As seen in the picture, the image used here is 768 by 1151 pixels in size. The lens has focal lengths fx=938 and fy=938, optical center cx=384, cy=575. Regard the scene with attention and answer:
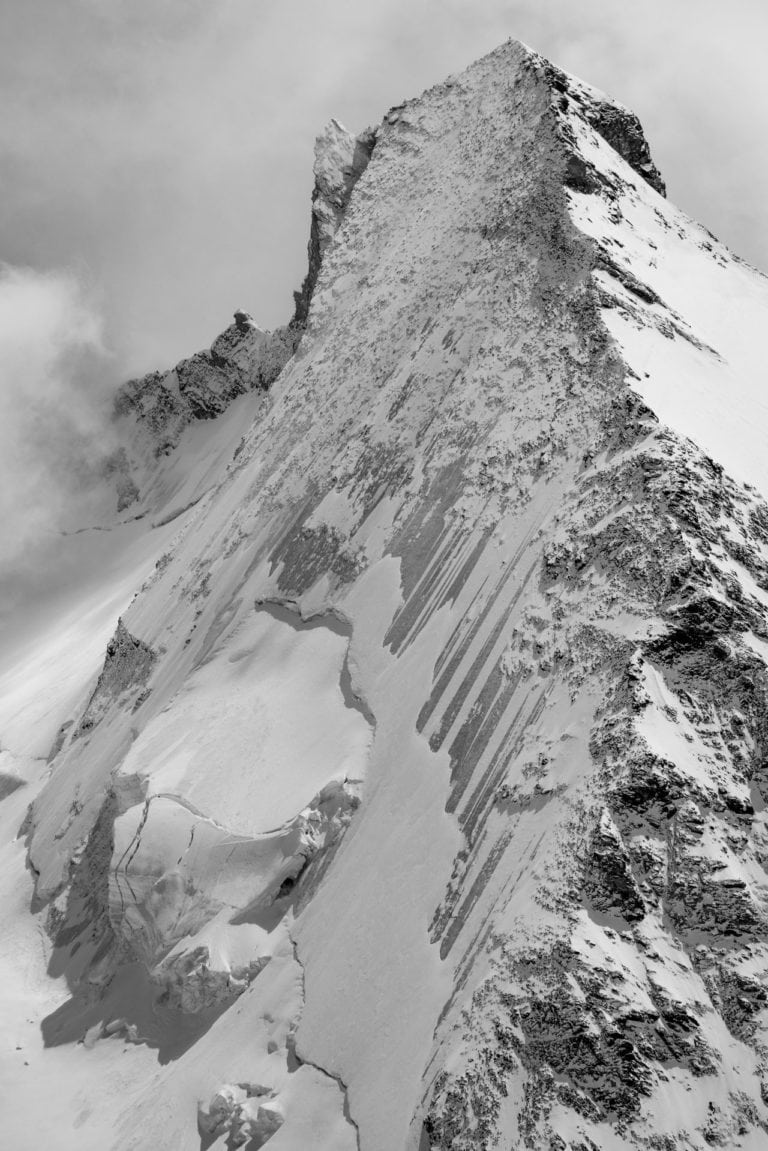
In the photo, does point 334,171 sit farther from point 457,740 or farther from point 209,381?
point 209,381

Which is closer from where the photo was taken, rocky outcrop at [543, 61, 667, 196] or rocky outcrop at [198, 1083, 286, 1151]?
rocky outcrop at [198, 1083, 286, 1151]

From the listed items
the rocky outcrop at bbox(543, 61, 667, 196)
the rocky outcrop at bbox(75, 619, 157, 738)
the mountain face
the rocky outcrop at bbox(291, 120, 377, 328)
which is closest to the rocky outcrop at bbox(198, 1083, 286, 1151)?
the mountain face

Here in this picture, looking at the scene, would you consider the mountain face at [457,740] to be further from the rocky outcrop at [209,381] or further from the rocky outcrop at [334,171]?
the rocky outcrop at [209,381]

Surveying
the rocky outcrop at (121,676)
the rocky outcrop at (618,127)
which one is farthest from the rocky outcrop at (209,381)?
the rocky outcrop at (121,676)

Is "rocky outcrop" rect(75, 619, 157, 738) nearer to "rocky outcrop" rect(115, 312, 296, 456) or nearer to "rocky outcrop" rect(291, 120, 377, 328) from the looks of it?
"rocky outcrop" rect(291, 120, 377, 328)

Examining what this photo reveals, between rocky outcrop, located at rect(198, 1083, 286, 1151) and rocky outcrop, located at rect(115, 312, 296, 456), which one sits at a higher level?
rocky outcrop, located at rect(115, 312, 296, 456)

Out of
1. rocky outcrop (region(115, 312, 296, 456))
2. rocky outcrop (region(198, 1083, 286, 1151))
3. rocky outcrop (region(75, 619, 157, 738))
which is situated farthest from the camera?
rocky outcrop (region(115, 312, 296, 456))

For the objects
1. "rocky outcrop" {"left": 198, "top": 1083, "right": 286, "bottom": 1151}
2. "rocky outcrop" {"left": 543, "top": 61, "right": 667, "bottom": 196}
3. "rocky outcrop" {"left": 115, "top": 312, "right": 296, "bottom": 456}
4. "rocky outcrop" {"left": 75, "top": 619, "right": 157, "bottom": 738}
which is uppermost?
"rocky outcrop" {"left": 543, "top": 61, "right": 667, "bottom": 196}

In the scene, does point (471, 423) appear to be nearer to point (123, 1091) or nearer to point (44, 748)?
point (123, 1091)

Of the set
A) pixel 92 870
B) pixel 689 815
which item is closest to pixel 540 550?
pixel 689 815
